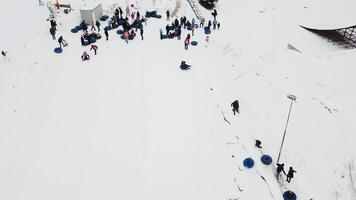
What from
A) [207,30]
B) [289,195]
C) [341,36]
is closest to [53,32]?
[207,30]

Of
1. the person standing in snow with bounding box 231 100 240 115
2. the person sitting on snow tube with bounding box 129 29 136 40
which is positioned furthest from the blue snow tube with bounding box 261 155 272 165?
the person sitting on snow tube with bounding box 129 29 136 40

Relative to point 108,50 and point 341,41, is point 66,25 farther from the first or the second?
point 341,41

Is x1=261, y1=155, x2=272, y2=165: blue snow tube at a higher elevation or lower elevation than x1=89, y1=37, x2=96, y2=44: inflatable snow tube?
lower

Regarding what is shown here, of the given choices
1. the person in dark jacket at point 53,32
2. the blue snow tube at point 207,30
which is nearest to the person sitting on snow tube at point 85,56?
the person in dark jacket at point 53,32

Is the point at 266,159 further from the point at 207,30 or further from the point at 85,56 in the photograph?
→ the point at 85,56

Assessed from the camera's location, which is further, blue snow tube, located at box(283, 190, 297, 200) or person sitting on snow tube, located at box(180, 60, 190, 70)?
person sitting on snow tube, located at box(180, 60, 190, 70)

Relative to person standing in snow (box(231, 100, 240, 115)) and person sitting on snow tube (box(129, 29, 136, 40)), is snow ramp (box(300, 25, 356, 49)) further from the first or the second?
→ person sitting on snow tube (box(129, 29, 136, 40))

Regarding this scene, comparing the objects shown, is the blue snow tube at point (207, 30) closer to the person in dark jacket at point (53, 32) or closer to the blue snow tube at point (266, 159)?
the person in dark jacket at point (53, 32)

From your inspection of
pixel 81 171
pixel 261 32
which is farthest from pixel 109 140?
pixel 261 32
